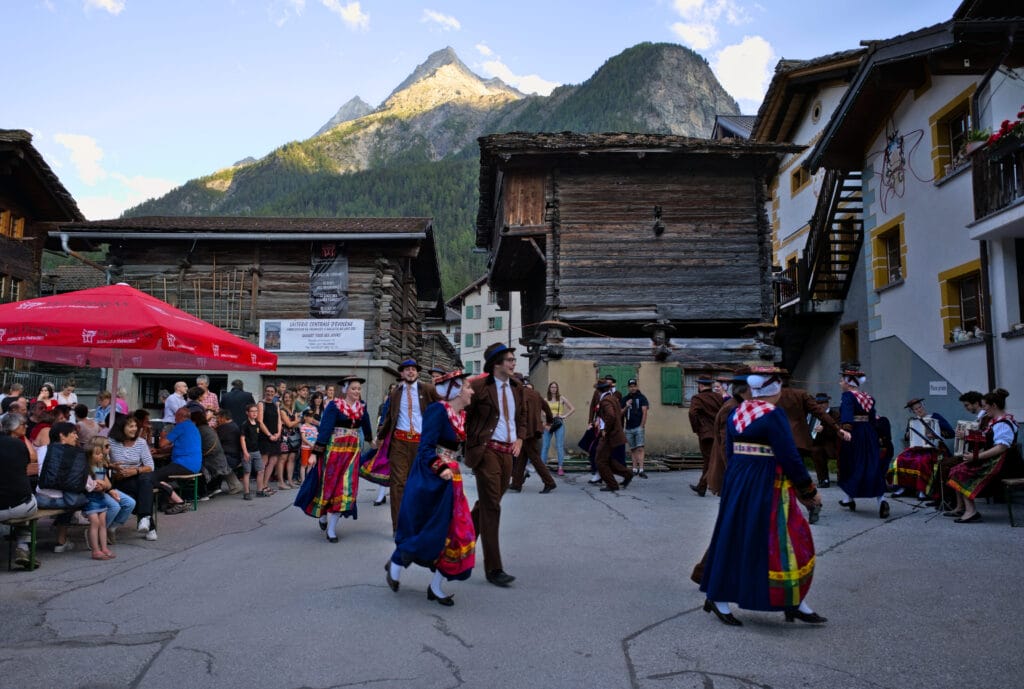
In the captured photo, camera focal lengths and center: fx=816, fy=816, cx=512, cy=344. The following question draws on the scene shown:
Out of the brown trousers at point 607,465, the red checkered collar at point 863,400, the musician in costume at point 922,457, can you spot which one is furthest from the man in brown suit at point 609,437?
the musician in costume at point 922,457

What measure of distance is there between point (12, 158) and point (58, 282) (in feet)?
36.2

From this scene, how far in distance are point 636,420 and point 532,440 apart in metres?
3.97

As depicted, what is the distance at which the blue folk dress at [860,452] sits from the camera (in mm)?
10359

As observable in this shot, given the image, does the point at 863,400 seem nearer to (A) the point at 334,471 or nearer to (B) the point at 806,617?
(B) the point at 806,617

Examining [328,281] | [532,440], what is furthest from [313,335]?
[532,440]

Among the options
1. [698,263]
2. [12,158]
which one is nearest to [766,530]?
[698,263]

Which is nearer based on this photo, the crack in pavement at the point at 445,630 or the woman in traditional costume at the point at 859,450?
the crack in pavement at the point at 445,630

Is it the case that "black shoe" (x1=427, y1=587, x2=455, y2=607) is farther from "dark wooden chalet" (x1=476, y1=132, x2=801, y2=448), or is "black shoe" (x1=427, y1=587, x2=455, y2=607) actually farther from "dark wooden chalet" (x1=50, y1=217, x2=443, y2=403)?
"dark wooden chalet" (x1=50, y1=217, x2=443, y2=403)

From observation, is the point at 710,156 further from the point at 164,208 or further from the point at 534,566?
the point at 164,208

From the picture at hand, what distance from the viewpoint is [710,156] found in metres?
21.7

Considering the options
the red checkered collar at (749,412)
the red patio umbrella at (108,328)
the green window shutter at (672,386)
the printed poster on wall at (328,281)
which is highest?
the printed poster on wall at (328,281)

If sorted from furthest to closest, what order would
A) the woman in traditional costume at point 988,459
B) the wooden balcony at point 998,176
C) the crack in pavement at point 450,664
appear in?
1. the wooden balcony at point 998,176
2. the woman in traditional costume at point 988,459
3. the crack in pavement at point 450,664

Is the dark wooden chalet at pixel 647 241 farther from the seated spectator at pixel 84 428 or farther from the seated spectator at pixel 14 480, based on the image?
the seated spectator at pixel 14 480

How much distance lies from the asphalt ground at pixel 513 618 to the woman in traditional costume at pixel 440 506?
0.33 metres
